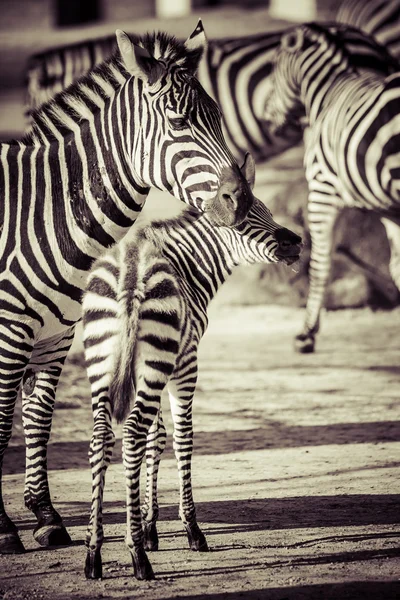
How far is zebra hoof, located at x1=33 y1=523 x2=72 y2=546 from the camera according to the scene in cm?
564

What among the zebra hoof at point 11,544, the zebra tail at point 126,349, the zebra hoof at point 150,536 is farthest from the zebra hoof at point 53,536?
the zebra tail at point 126,349

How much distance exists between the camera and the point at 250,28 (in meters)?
20.4

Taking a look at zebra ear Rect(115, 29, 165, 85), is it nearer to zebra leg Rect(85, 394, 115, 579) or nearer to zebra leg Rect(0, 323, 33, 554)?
zebra leg Rect(0, 323, 33, 554)

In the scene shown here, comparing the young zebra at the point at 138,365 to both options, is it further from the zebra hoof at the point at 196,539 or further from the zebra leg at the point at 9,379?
the zebra leg at the point at 9,379

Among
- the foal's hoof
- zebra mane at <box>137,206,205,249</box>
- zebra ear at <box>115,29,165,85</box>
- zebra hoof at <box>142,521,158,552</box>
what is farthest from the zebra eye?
the foal's hoof

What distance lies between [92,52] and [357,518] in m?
11.6

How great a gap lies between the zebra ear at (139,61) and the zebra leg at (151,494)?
2021mm

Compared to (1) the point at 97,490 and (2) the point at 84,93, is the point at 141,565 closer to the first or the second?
(1) the point at 97,490

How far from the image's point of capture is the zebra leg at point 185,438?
5383mm

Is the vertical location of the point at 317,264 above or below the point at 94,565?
above

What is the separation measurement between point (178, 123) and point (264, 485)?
2686mm

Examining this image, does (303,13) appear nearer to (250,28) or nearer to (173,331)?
(250,28)

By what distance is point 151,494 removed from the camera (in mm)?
5461

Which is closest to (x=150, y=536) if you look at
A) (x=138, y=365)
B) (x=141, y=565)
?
(x=141, y=565)
